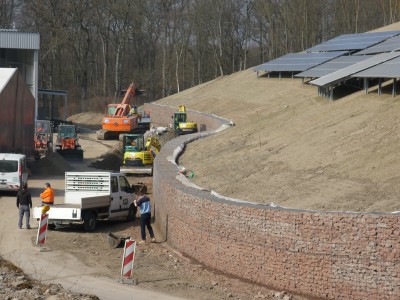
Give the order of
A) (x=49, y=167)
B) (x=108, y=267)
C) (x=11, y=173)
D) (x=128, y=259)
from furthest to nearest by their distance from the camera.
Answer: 1. (x=49, y=167)
2. (x=11, y=173)
3. (x=108, y=267)
4. (x=128, y=259)

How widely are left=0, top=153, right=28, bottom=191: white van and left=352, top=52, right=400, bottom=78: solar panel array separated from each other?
1346 centimetres

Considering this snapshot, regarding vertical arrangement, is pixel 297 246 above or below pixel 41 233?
above

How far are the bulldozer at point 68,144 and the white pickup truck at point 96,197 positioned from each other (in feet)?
65.7

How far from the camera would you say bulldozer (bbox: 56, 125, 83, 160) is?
48.9 meters

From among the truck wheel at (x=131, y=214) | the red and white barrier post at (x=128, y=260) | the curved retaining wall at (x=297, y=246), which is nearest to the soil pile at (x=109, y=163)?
the truck wheel at (x=131, y=214)

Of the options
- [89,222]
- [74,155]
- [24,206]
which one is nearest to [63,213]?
[89,222]

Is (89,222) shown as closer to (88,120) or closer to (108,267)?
(108,267)

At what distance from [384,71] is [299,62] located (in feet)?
96.6

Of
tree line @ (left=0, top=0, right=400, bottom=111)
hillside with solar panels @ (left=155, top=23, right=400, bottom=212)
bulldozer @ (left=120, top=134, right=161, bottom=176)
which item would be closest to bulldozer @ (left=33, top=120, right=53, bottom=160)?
bulldozer @ (left=120, top=134, right=161, bottom=176)

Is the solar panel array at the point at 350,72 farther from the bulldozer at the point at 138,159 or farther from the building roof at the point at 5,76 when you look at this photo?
the building roof at the point at 5,76

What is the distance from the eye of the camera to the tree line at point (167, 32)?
95.2 metres

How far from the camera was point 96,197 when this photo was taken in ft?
88.6

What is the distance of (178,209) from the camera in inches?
919

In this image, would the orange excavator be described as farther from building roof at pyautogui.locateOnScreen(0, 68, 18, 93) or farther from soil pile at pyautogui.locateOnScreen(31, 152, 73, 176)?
building roof at pyautogui.locateOnScreen(0, 68, 18, 93)
